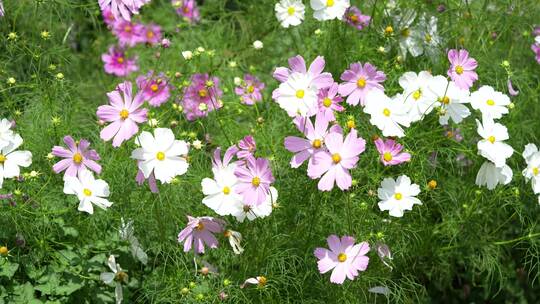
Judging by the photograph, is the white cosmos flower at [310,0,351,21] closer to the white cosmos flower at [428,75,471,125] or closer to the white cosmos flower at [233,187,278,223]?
the white cosmos flower at [428,75,471,125]

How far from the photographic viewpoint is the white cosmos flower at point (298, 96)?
1.97 metres

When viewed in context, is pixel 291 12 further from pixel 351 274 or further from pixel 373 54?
pixel 351 274

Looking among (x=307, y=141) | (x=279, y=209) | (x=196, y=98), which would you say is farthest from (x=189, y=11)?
(x=307, y=141)

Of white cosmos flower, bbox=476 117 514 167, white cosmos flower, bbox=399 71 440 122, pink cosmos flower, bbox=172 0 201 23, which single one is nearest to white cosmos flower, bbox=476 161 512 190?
white cosmos flower, bbox=476 117 514 167

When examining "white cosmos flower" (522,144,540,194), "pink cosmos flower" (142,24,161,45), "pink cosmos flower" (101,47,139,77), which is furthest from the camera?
"pink cosmos flower" (142,24,161,45)

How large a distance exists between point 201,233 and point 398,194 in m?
0.52

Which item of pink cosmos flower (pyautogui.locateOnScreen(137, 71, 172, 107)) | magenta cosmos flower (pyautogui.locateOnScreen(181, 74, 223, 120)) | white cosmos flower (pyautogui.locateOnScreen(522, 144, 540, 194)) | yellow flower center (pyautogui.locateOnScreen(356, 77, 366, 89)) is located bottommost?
magenta cosmos flower (pyautogui.locateOnScreen(181, 74, 223, 120))

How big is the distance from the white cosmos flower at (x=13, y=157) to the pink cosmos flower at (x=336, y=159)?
2.41ft

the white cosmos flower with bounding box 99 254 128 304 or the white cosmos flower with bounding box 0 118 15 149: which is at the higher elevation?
the white cosmos flower with bounding box 0 118 15 149

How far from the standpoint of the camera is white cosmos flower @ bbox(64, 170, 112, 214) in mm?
2004

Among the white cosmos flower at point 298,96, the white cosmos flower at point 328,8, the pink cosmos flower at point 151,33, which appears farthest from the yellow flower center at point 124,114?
the pink cosmos flower at point 151,33

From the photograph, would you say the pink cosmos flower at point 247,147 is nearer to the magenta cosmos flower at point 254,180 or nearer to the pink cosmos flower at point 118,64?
the magenta cosmos flower at point 254,180

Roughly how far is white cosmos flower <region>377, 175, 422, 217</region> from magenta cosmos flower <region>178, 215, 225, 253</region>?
430 mm

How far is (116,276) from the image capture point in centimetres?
215
